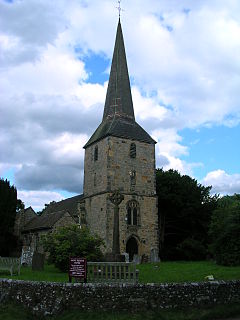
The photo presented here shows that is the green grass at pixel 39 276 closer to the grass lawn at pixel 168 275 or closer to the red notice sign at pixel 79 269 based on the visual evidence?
the grass lawn at pixel 168 275

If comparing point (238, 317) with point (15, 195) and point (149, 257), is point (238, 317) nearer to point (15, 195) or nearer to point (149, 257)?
point (149, 257)

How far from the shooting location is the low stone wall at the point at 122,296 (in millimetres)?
10805

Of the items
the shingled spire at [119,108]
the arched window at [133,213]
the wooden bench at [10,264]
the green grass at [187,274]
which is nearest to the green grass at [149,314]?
the green grass at [187,274]

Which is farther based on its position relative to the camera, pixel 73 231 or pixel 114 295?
pixel 73 231

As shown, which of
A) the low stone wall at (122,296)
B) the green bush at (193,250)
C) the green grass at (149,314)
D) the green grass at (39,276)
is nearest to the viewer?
the green grass at (149,314)

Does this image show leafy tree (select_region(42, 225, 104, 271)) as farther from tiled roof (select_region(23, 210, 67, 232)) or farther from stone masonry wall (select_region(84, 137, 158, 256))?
tiled roof (select_region(23, 210, 67, 232))

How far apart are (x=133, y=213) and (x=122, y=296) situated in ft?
76.4

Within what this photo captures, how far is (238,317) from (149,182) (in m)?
25.3

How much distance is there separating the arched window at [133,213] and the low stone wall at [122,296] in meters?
22.4

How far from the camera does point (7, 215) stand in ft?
128

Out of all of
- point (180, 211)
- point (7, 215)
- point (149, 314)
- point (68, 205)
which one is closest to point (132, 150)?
point (180, 211)

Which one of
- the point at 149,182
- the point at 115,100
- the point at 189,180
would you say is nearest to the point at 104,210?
the point at 149,182

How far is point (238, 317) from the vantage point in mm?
10766

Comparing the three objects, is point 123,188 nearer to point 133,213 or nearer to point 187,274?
point 133,213
